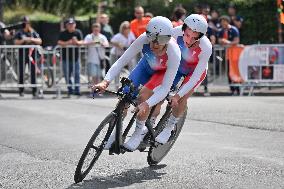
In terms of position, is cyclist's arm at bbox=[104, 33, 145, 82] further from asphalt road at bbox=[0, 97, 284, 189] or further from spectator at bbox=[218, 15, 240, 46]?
spectator at bbox=[218, 15, 240, 46]

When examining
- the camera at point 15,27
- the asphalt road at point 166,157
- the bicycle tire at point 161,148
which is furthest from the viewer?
the camera at point 15,27

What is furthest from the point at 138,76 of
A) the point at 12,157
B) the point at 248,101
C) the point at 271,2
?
the point at 271,2

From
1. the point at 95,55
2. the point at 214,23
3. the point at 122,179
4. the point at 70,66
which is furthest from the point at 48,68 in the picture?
the point at 122,179

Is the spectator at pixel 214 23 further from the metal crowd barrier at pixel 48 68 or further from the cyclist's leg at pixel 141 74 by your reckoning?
the cyclist's leg at pixel 141 74

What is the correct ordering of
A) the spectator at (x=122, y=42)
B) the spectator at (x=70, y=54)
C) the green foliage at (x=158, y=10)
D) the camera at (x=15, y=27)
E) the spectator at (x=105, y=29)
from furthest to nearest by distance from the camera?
the green foliage at (x=158, y=10), the spectator at (x=105, y=29), the camera at (x=15, y=27), the spectator at (x=122, y=42), the spectator at (x=70, y=54)

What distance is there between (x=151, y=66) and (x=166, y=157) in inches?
66.8

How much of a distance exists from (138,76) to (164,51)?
1.48ft

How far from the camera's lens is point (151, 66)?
1003 cm

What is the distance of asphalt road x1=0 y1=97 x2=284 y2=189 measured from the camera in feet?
31.3

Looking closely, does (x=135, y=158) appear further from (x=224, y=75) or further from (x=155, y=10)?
(x=155, y=10)

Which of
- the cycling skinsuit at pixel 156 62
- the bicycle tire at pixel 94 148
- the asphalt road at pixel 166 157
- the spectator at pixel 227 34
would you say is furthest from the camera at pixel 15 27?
the bicycle tire at pixel 94 148

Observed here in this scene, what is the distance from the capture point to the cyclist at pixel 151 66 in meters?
9.62

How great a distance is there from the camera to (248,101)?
1972cm

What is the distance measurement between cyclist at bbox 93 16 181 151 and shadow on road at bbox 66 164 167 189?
0.32 m
